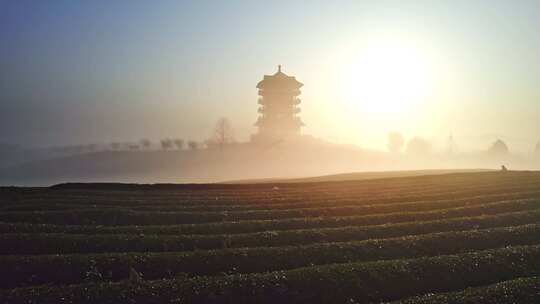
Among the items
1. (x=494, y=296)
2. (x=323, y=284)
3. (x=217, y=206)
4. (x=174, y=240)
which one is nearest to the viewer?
(x=494, y=296)

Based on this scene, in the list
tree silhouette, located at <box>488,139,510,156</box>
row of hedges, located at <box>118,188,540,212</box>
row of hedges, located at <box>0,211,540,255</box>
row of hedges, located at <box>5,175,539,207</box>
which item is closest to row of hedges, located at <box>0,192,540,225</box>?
row of hedges, located at <box>118,188,540,212</box>

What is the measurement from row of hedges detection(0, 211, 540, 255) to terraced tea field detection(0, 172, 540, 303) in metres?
0.06

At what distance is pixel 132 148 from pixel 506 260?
175 metres

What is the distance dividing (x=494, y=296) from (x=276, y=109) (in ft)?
515

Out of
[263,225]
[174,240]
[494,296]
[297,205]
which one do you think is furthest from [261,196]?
[494,296]

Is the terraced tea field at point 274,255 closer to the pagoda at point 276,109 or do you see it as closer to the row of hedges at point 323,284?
the row of hedges at point 323,284

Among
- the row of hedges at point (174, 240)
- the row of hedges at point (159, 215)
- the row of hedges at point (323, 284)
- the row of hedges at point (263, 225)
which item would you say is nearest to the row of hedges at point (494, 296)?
the row of hedges at point (323, 284)

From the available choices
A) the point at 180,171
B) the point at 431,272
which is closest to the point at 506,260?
the point at 431,272

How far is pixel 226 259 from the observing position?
22.0 m

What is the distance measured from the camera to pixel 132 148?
182m

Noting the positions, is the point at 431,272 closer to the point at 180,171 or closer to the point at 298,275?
the point at 298,275

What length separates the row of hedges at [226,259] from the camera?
20.1 m

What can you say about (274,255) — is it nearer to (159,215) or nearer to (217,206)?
(159,215)

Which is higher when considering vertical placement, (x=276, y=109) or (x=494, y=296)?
(x=276, y=109)
